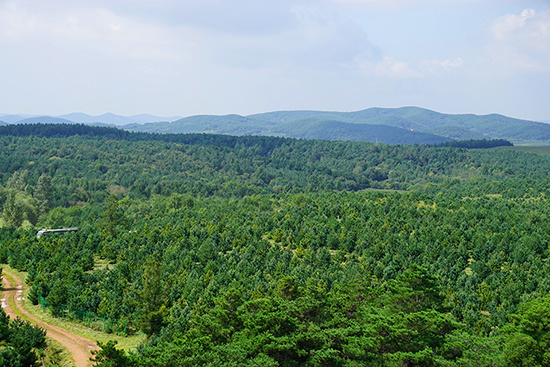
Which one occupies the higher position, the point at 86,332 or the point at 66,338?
the point at 66,338

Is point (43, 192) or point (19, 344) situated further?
point (43, 192)

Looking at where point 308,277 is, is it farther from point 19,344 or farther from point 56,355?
point 19,344

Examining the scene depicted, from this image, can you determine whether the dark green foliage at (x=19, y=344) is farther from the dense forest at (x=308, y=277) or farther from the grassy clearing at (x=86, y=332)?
the grassy clearing at (x=86, y=332)

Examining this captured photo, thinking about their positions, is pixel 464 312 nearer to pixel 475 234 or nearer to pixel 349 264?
pixel 349 264

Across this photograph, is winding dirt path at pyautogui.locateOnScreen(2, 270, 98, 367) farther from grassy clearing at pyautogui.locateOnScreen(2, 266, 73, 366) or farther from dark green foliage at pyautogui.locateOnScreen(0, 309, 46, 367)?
dark green foliage at pyautogui.locateOnScreen(0, 309, 46, 367)

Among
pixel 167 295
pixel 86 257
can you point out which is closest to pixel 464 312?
pixel 167 295

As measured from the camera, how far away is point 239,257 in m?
70.5

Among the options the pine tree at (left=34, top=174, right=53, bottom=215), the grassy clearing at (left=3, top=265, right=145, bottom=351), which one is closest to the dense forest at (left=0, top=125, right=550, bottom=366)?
the grassy clearing at (left=3, top=265, right=145, bottom=351)

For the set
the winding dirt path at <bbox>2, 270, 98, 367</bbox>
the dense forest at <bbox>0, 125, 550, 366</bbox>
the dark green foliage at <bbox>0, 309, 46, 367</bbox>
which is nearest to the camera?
the dense forest at <bbox>0, 125, 550, 366</bbox>

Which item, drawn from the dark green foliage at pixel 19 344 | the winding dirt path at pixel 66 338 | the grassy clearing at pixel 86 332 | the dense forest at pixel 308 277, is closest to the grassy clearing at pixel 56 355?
the winding dirt path at pixel 66 338

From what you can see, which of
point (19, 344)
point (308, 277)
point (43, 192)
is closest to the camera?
point (19, 344)

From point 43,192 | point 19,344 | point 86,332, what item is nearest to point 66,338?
point 86,332

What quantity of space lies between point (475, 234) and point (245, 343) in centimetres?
5350

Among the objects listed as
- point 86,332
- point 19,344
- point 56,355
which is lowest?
point 86,332
